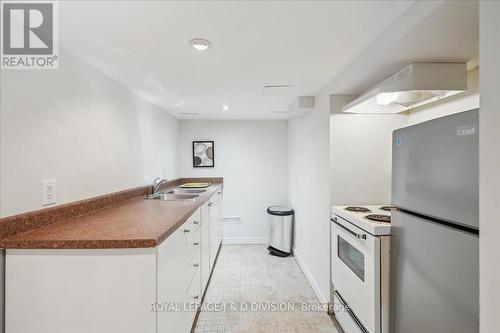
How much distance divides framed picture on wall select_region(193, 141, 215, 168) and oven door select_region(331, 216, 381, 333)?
255cm

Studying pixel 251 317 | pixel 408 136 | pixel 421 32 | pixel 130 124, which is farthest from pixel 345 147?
pixel 130 124

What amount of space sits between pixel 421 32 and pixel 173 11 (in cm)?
120

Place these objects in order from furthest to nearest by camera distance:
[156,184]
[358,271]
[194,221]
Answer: [156,184]
[194,221]
[358,271]

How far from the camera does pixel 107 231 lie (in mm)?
1232

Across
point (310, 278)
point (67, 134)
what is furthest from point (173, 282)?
point (310, 278)

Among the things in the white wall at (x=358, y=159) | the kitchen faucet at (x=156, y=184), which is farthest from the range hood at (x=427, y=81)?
the kitchen faucet at (x=156, y=184)

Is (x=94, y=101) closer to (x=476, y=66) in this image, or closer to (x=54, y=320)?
(x=54, y=320)

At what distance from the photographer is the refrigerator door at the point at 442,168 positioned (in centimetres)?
85

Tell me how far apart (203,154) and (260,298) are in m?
2.46

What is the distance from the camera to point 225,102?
2.88 meters

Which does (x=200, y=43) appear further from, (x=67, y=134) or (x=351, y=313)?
(x=351, y=313)

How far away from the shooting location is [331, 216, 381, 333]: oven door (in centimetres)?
140

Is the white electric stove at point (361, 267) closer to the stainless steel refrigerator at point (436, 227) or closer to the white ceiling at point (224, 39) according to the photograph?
the stainless steel refrigerator at point (436, 227)

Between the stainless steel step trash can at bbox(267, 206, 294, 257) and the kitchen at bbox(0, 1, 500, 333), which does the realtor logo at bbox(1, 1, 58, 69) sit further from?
the stainless steel step trash can at bbox(267, 206, 294, 257)
